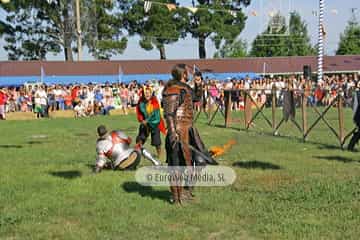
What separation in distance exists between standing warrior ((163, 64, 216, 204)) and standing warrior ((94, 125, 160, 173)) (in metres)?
2.46

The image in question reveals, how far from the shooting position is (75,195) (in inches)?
329

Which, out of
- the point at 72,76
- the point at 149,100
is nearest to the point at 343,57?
the point at 72,76

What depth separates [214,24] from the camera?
53.6 meters

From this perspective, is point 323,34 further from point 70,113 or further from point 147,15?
point 147,15

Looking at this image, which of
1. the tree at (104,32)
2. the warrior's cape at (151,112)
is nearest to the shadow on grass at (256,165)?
the warrior's cape at (151,112)

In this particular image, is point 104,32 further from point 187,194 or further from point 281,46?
point 187,194

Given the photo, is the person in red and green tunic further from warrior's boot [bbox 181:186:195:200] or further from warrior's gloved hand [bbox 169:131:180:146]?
warrior's gloved hand [bbox 169:131:180:146]

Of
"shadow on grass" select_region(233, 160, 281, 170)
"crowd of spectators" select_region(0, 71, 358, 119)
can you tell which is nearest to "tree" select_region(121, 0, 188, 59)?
"crowd of spectators" select_region(0, 71, 358, 119)

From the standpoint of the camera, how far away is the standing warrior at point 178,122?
7457 mm

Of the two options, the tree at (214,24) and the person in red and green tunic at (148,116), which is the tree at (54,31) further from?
the person in red and green tunic at (148,116)

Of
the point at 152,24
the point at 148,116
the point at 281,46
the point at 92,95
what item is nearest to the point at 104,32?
the point at 152,24

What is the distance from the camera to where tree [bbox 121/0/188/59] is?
50.6 meters

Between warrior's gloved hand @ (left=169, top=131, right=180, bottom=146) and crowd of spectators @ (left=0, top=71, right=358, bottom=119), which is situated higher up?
warrior's gloved hand @ (left=169, top=131, right=180, bottom=146)

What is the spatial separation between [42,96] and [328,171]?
65.2ft
